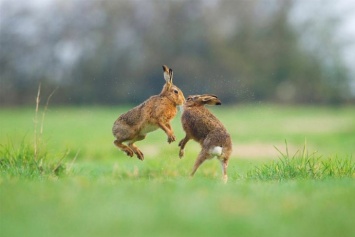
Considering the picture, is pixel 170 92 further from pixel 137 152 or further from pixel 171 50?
pixel 171 50

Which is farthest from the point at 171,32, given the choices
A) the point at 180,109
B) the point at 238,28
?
the point at 180,109

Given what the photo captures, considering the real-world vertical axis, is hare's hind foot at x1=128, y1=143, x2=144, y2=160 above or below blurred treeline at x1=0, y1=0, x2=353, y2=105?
below

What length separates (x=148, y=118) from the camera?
9758 millimetres

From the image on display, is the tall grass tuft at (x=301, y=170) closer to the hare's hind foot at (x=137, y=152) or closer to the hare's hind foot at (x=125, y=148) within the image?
the hare's hind foot at (x=137, y=152)

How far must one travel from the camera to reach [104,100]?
4906 cm

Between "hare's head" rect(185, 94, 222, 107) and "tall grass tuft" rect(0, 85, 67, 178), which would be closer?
"tall grass tuft" rect(0, 85, 67, 178)

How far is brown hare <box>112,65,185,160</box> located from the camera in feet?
32.0

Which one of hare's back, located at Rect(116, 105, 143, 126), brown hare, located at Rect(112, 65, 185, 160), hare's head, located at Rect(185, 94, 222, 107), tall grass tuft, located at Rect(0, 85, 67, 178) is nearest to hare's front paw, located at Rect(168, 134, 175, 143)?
brown hare, located at Rect(112, 65, 185, 160)

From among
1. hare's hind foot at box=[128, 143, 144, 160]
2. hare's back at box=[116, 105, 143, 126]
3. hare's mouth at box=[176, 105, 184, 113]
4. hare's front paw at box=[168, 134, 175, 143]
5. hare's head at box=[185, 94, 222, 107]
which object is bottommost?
hare's hind foot at box=[128, 143, 144, 160]

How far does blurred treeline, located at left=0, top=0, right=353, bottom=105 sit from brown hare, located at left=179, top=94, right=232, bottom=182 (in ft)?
119

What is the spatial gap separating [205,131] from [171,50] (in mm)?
42850

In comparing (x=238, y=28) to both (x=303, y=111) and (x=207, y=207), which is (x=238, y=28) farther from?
(x=207, y=207)

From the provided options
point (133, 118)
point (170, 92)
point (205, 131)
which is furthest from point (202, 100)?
point (133, 118)

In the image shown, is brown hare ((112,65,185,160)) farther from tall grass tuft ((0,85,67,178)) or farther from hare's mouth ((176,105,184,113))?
tall grass tuft ((0,85,67,178))
